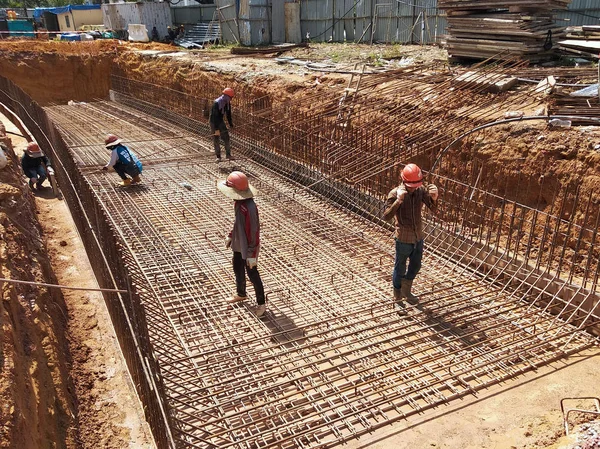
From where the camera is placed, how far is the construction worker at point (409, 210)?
14.1 feet

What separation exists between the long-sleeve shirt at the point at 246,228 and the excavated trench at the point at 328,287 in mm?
742

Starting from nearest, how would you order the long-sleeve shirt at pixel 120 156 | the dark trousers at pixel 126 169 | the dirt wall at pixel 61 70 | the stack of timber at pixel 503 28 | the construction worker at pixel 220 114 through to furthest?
1. the long-sleeve shirt at pixel 120 156
2. the dark trousers at pixel 126 169
3. the stack of timber at pixel 503 28
4. the construction worker at pixel 220 114
5. the dirt wall at pixel 61 70

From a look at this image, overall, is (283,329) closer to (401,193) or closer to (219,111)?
(401,193)

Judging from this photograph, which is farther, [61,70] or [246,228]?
[61,70]

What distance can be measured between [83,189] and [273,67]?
24.6 ft

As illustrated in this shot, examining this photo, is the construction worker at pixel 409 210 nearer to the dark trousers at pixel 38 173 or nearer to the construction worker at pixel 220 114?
the construction worker at pixel 220 114

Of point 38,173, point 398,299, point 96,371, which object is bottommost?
point 96,371

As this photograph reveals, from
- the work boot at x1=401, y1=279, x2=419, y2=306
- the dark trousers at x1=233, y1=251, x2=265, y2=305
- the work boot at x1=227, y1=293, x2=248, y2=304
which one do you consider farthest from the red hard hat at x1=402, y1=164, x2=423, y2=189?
the work boot at x1=227, y1=293, x2=248, y2=304

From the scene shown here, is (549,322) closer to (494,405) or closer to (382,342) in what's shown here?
(494,405)

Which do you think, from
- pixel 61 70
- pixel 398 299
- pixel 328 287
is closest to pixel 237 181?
pixel 328 287

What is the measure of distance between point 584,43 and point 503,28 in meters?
1.60

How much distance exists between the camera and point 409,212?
4383 millimetres

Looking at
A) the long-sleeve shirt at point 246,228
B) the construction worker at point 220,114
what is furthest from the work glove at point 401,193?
the construction worker at point 220,114

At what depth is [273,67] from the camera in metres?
12.2
